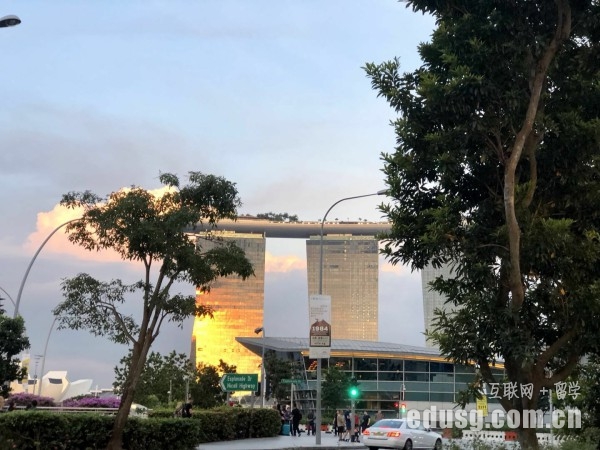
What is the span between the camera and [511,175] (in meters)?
12.6

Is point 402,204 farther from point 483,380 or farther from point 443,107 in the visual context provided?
point 483,380

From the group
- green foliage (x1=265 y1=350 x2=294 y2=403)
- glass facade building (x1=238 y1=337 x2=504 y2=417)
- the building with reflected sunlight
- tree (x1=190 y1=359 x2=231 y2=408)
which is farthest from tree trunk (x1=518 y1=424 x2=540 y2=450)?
the building with reflected sunlight

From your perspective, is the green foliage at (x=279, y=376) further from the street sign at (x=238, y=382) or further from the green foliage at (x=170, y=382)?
the street sign at (x=238, y=382)

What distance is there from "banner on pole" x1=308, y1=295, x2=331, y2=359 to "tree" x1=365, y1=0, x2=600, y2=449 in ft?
45.6

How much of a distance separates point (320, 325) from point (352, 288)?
156556mm

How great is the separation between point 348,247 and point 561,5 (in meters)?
168

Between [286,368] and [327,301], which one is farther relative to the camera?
[286,368]

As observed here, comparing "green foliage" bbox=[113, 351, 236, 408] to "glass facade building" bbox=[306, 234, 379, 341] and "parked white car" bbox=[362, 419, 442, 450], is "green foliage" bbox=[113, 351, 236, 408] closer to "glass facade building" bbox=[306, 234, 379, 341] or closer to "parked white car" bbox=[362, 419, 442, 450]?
"parked white car" bbox=[362, 419, 442, 450]

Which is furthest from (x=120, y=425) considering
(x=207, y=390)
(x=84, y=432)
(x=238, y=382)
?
(x=207, y=390)

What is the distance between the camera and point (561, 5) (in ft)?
43.1

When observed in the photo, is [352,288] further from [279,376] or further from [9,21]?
[9,21]

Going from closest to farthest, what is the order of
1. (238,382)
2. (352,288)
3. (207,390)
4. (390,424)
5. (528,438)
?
(528,438), (390,424), (238,382), (207,390), (352,288)

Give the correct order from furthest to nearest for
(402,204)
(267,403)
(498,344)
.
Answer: (267,403)
(402,204)
(498,344)

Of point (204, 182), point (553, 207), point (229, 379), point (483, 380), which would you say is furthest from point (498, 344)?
point (229, 379)
